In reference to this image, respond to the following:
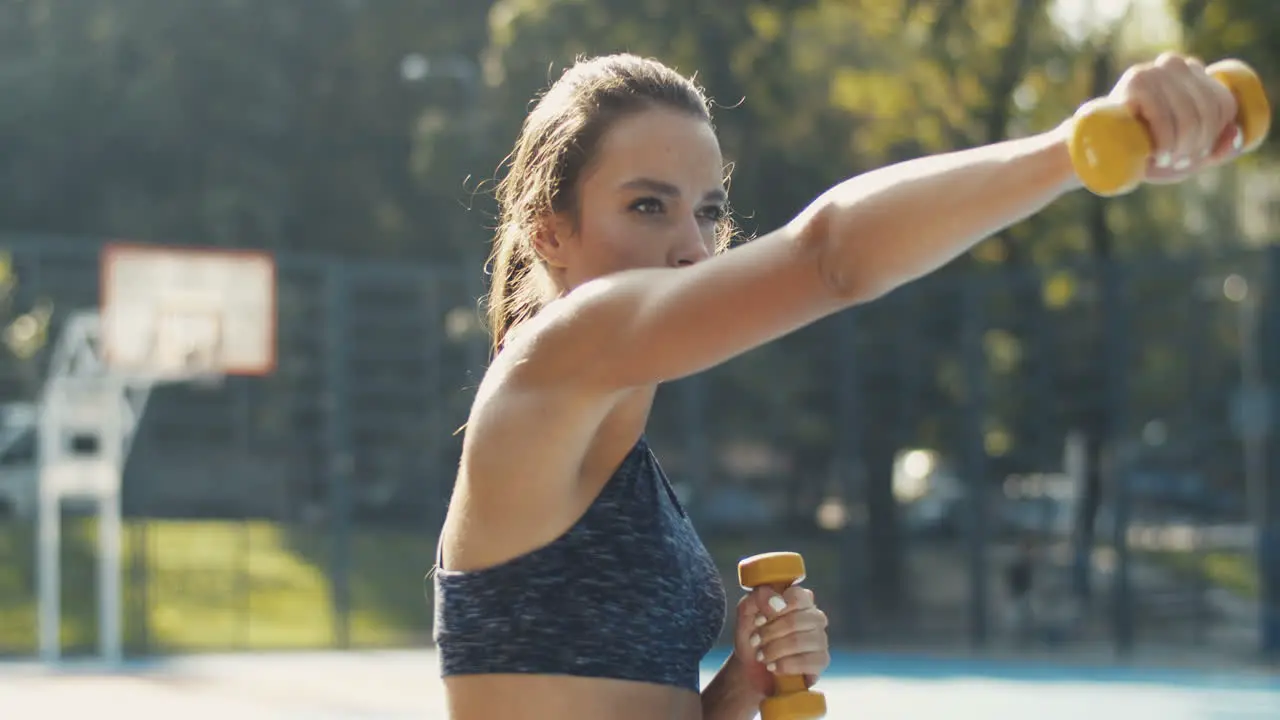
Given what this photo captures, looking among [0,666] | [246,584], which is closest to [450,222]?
[246,584]

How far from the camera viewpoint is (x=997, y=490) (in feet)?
57.7

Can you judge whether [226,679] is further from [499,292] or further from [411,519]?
[499,292]

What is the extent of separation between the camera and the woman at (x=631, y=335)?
4.96ft

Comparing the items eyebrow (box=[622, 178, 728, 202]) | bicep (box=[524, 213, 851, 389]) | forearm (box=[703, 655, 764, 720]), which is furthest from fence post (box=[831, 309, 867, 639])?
bicep (box=[524, 213, 851, 389])

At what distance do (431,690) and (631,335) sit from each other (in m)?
13.8

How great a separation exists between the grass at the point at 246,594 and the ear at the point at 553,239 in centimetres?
1648

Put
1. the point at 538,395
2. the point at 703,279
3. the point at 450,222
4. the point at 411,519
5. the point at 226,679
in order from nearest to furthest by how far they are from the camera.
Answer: the point at 703,279 < the point at 538,395 < the point at 226,679 < the point at 411,519 < the point at 450,222

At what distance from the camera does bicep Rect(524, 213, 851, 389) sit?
160cm

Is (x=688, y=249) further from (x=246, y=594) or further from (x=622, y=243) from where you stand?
(x=246, y=594)

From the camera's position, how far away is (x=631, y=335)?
5.52ft

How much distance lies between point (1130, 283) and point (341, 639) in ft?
26.8

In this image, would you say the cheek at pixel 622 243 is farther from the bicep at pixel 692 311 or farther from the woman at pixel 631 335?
the bicep at pixel 692 311

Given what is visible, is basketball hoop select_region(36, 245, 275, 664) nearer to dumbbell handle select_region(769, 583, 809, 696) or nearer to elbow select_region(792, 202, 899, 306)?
dumbbell handle select_region(769, 583, 809, 696)

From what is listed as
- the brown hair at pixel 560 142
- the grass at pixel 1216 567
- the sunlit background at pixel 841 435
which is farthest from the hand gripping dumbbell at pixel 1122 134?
the grass at pixel 1216 567
